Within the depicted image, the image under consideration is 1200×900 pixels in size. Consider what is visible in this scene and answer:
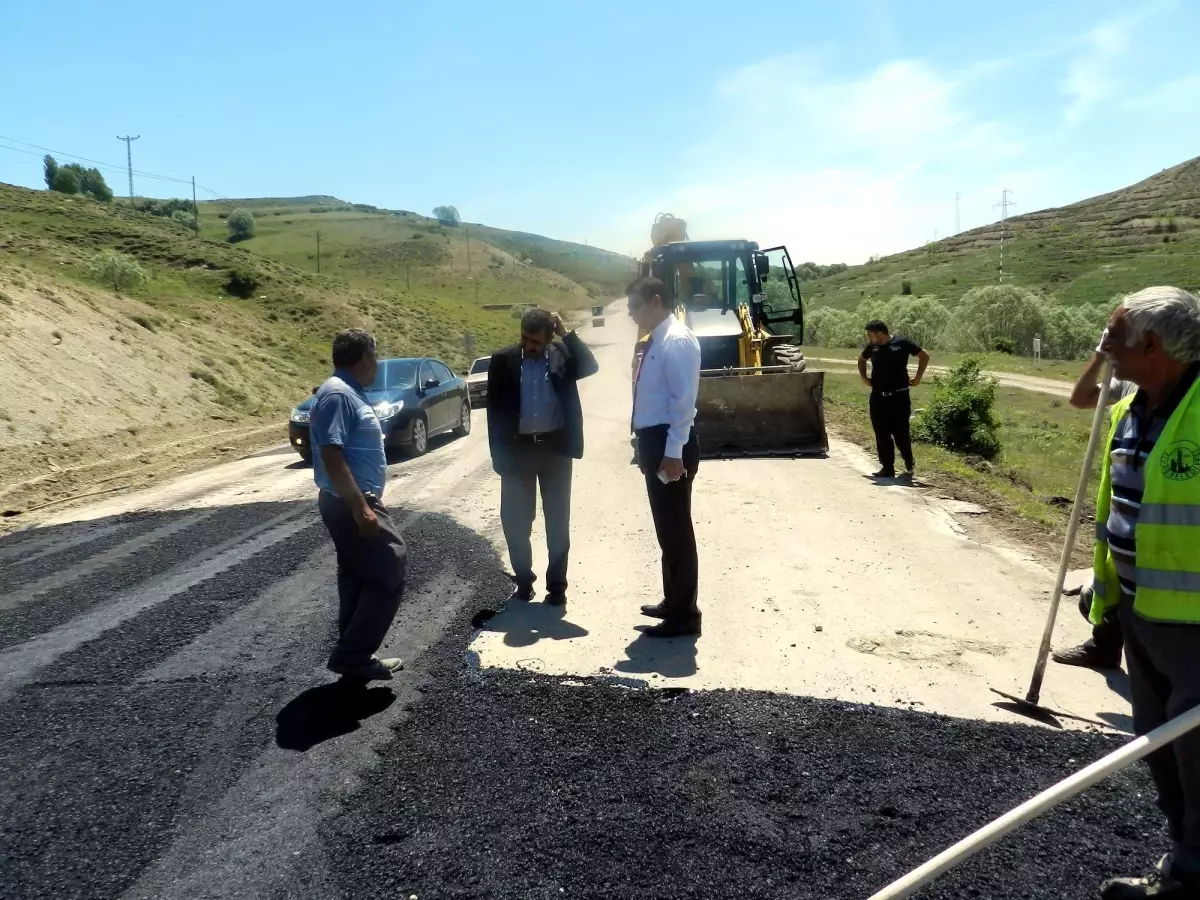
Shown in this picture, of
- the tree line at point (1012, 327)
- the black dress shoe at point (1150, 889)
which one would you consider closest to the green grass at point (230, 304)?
the black dress shoe at point (1150, 889)

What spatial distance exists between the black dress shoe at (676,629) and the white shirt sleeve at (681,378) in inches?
41.4

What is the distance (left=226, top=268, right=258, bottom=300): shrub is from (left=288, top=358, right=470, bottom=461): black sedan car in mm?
26563

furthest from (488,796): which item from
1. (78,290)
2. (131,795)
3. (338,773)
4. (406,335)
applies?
(406,335)

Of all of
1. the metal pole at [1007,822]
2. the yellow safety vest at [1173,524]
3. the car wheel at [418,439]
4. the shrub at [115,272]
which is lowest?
the metal pole at [1007,822]

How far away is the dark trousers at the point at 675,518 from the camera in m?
4.99

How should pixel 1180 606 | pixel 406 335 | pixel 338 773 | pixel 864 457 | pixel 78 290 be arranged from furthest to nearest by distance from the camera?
pixel 406 335, pixel 78 290, pixel 864 457, pixel 338 773, pixel 1180 606

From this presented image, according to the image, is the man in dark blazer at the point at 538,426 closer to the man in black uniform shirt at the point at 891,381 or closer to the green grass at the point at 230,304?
the man in black uniform shirt at the point at 891,381

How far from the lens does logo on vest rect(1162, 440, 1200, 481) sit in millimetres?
2455

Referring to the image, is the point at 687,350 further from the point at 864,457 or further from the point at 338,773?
the point at 864,457

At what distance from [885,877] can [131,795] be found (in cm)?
294

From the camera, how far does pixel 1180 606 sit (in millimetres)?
2520

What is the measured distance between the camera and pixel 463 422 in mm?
15836

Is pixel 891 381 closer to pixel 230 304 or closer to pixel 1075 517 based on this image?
pixel 1075 517

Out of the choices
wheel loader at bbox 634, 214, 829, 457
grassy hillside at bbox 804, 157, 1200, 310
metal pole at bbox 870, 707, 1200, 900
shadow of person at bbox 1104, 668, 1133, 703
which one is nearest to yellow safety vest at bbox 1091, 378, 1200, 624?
metal pole at bbox 870, 707, 1200, 900
